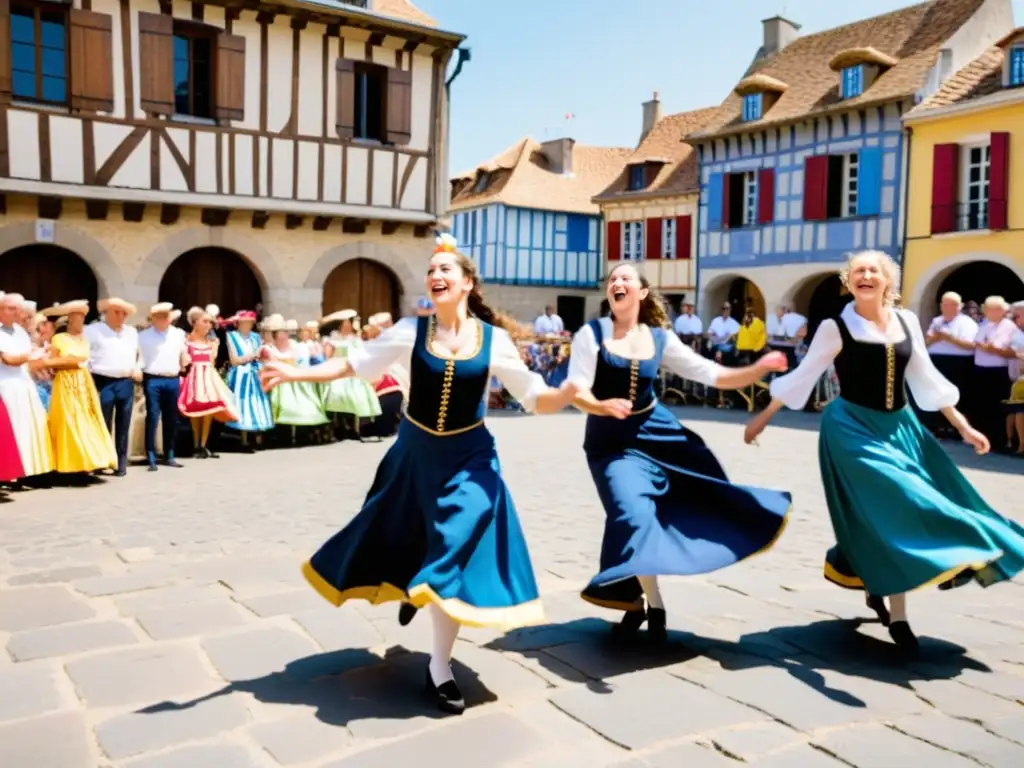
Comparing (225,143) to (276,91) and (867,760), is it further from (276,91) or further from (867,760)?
(867,760)

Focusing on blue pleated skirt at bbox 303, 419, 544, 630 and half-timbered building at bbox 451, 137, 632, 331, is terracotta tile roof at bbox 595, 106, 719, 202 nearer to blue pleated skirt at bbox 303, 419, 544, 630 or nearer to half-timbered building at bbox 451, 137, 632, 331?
half-timbered building at bbox 451, 137, 632, 331

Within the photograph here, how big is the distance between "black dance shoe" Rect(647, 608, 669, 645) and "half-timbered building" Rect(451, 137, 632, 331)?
29.3 m

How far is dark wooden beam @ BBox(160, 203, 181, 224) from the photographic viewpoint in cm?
1465

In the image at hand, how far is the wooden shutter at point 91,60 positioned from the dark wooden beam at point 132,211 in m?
1.31

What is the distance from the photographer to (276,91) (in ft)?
50.4

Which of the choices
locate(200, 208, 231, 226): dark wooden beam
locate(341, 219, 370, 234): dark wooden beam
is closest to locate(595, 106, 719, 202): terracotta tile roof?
locate(341, 219, 370, 234): dark wooden beam

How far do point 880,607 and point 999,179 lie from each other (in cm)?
1796

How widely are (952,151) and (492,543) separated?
2002 cm

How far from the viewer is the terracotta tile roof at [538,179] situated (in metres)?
34.9

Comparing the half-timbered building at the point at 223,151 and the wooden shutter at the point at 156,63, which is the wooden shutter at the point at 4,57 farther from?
the wooden shutter at the point at 156,63

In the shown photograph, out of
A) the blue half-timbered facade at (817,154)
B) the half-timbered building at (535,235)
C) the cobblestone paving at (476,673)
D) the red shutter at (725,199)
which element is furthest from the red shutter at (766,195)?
the cobblestone paving at (476,673)

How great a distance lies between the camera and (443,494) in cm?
376

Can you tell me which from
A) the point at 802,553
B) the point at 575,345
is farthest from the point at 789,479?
the point at 575,345

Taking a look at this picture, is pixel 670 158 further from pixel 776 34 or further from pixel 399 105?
pixel 399 105
